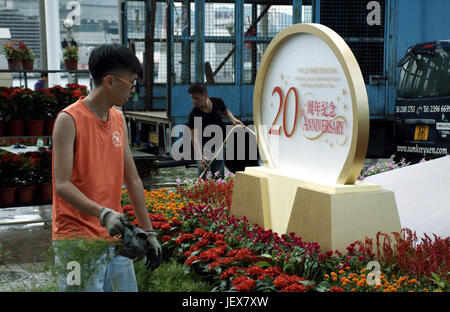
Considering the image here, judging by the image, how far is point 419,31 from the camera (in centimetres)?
1171

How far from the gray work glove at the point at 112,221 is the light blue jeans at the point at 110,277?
0.28 meters

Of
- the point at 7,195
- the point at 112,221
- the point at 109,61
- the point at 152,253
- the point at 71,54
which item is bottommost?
the point at 7,195

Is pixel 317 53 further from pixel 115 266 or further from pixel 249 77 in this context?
pixel 249 77

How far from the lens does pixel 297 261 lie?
3.75 meters

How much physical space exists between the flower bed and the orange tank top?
90cm

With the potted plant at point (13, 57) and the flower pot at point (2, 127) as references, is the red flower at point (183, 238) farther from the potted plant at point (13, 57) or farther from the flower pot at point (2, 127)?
the potted plant at point (13, 57)

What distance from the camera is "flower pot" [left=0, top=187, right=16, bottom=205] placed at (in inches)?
284

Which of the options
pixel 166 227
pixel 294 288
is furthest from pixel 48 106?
pixel 294 288

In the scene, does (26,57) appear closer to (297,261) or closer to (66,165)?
(297,261)

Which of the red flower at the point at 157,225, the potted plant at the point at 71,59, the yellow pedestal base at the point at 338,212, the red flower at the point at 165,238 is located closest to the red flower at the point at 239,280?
the yellow pedestal base at the point at 338,212

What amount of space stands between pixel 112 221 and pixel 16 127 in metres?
5.37

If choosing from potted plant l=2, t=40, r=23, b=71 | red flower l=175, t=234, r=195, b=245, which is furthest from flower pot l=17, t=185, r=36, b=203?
red flower l=175, t=234, r=195, b=245
